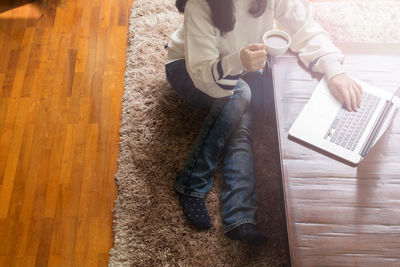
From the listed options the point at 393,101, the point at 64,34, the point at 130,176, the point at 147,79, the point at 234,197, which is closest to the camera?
the point at 393,101

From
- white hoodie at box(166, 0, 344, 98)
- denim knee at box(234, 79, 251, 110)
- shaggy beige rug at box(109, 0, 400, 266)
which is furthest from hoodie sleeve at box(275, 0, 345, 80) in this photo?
shaggy beige rug at box(109, 0, 400, 266)

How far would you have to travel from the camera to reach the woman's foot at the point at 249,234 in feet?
4.35

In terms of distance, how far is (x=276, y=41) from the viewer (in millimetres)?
1153

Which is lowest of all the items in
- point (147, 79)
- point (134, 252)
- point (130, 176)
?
point (134, 252)

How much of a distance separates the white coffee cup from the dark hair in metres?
0.10

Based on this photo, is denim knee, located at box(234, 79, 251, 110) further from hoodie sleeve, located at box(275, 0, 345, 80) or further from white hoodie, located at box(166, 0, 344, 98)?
hoodie sleeve, located at box(275, 0, 345, 80)

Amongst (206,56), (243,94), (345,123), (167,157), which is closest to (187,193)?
(167,157)

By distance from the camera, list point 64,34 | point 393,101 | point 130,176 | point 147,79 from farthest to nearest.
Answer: point 64,34
point 147,79
point 130,176
point 393,101

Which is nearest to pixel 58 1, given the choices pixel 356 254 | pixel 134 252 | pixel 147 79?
pixel 147 79

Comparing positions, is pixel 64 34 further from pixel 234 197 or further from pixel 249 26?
pixel 234 197

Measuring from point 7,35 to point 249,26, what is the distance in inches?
57.8

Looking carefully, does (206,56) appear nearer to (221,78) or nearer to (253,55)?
(221,78)

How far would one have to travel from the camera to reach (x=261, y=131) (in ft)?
5.33

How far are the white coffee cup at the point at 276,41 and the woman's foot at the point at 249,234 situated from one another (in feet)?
2.18
